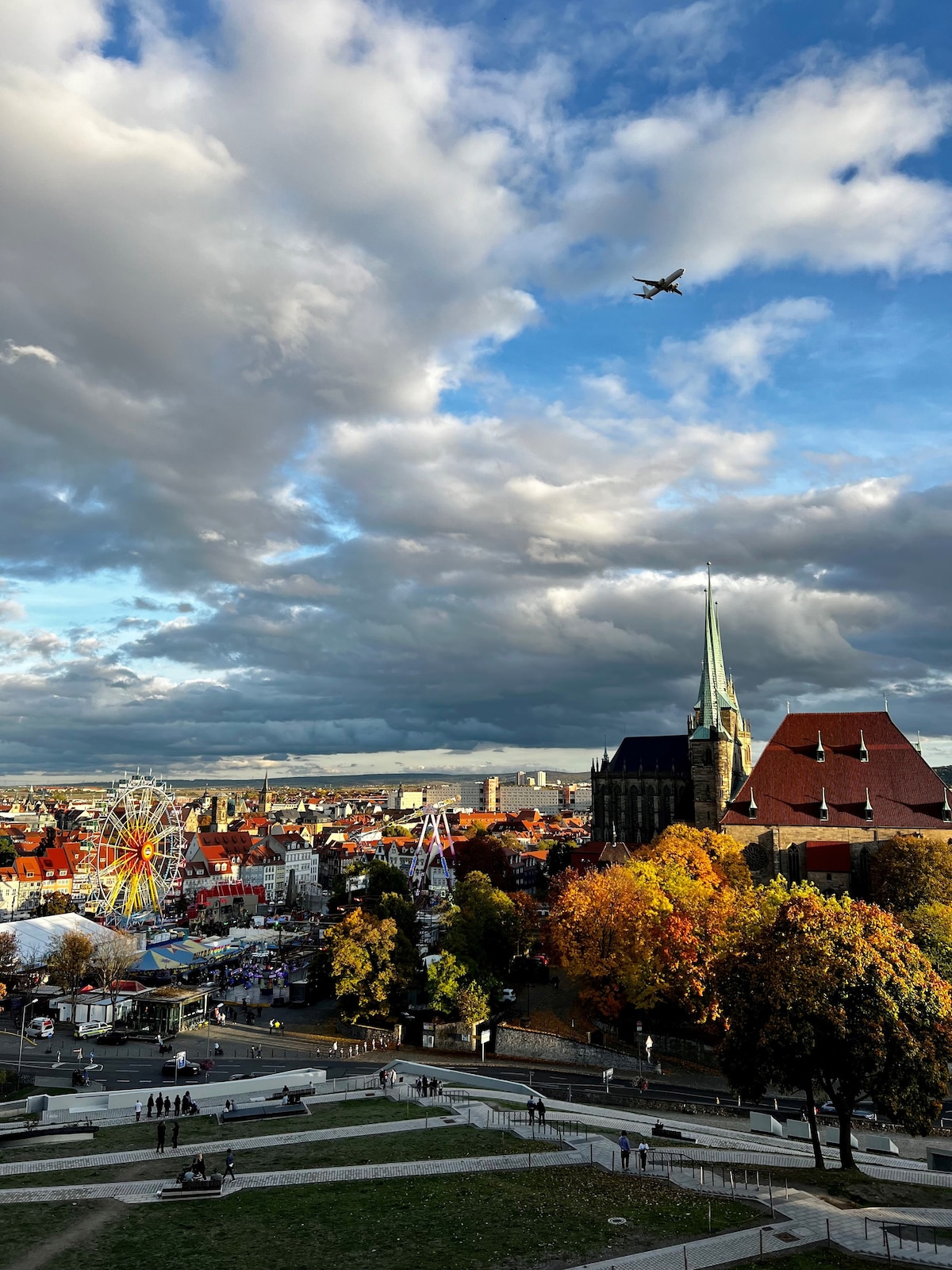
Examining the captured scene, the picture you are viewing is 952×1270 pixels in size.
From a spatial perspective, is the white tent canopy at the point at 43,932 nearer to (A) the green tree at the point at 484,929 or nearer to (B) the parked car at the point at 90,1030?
(B) the parked car at the point at 90,1030

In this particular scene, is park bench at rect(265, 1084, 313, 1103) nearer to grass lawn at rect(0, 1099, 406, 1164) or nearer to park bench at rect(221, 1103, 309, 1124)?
park bench at rect(221, 1103, 309, 1124)

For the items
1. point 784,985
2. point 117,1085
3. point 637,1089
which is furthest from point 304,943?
point 784,985

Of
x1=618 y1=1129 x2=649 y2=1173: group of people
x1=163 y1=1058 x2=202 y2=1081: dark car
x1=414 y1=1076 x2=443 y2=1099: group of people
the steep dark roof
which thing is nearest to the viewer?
x1=618 y1=1129 x2=649 y2=1173: group of people

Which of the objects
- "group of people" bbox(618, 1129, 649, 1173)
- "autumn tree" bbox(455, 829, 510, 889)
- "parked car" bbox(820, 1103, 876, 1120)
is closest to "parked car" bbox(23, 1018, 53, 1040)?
"group of people" bbox(618, 1129, 649, 1173)

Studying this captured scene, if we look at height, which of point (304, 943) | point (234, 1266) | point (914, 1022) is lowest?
point (304, 943)

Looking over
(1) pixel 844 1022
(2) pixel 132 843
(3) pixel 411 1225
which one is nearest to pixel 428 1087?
(3) pixel 411 1225

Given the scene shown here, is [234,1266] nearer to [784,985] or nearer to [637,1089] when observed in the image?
[784,985]

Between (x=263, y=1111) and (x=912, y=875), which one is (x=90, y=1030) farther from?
(x=912, y=875)
